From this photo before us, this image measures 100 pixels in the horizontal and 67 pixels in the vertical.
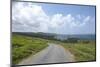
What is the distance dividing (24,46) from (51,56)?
0.37 metres

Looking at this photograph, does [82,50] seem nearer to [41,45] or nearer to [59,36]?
[59,36]

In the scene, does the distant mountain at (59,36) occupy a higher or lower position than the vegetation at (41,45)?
higher

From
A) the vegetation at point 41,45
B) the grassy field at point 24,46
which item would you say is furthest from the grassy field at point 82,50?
the grassy field at point 24,46

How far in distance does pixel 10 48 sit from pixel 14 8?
0.48 meters

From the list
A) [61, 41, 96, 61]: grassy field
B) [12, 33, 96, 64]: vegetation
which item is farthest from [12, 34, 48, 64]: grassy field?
[61, 41, 96, 61]: grassy field

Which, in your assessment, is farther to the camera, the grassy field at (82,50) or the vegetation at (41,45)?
the grassy field at (82,50)

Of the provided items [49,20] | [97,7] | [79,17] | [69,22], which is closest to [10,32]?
[49,20]

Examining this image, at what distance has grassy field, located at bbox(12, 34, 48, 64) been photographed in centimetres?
233

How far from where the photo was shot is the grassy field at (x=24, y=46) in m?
2.33

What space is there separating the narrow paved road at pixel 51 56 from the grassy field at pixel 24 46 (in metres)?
0.06

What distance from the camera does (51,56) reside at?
247 cm

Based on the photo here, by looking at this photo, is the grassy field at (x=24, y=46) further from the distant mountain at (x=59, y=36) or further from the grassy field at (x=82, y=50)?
the grassy field at (x=82, y=50)

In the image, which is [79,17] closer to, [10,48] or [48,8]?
[48,8]

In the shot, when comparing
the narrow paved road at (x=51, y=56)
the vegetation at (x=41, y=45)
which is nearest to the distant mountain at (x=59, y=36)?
the vegetation at (x=41, y=45)
